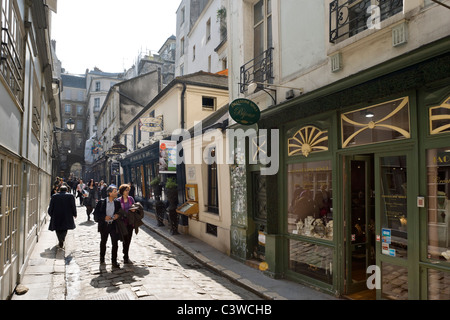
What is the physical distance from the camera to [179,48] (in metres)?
25.8

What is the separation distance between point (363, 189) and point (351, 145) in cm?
108

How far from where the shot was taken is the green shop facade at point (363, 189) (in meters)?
4.14

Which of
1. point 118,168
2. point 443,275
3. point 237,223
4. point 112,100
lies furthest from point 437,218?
point 112,100

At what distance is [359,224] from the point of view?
19.2 feet

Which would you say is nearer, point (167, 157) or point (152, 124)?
point (167, 157)

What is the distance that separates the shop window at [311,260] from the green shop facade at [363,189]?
2cm

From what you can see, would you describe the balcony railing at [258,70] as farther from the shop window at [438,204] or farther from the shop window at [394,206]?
the shop window at [438,204]

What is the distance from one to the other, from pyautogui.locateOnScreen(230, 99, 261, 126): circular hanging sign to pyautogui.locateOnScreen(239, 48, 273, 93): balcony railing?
0.98 metres

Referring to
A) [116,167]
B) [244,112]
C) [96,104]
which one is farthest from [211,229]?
[96,104]

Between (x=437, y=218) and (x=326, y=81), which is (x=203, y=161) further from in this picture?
(x=437, y=218)

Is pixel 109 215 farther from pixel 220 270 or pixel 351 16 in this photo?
pixel 351 16

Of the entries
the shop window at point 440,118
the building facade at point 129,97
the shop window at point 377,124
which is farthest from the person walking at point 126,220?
the building facade at point 129,97

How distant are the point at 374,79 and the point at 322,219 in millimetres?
2648

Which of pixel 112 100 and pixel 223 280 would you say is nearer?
pixel 223 280
